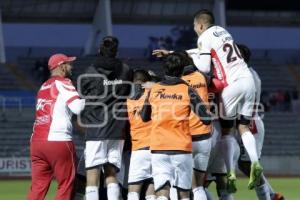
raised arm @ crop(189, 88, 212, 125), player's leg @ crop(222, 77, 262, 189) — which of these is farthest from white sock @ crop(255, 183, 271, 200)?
raised arm @ crop(189, 88, 212, 125)

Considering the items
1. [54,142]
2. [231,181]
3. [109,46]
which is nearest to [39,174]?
[54,142]

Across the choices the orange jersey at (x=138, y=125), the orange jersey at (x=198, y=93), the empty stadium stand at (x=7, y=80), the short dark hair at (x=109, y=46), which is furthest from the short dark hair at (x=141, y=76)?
the empty stadium stand at (x=7, y=80)

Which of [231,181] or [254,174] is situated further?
[231,181]

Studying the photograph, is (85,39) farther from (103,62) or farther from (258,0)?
(103,62)

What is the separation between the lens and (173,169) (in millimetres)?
11727

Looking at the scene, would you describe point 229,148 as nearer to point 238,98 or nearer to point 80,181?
point 238,98

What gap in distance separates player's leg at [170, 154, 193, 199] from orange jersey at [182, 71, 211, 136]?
54 centimetres

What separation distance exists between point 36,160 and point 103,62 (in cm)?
161

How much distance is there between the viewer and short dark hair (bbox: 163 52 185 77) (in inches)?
461

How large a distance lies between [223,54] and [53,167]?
8.96 ft

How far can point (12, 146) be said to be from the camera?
35562mm

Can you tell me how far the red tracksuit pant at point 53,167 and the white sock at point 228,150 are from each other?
7.41ft

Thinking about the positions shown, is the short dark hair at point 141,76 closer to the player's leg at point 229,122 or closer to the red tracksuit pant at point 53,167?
the player's leg at point 229,122

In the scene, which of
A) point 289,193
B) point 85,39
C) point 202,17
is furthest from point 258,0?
point 202,17
